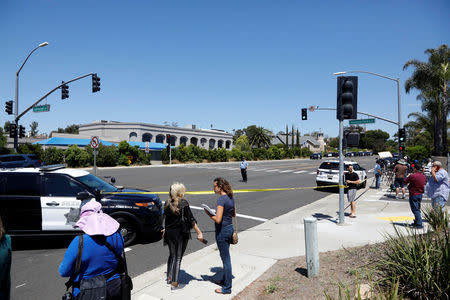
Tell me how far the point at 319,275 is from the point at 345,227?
3.97 m

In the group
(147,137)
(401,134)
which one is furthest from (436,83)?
(147,137)

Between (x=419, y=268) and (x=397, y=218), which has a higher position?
(x=419, y=268)

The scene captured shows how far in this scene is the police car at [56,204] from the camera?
6.22m

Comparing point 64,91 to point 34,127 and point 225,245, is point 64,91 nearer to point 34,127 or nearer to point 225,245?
point 225,245

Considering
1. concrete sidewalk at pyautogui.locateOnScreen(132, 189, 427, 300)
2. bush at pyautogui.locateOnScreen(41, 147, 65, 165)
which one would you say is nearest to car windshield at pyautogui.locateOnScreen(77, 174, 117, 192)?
concrete sidewalk at pyautogui.locateOnScreen(132, 189, 427, 300)

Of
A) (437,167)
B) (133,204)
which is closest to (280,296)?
(133,204)

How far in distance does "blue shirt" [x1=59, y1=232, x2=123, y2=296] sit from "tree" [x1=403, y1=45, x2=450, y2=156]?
34831mm

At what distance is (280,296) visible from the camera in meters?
4.28

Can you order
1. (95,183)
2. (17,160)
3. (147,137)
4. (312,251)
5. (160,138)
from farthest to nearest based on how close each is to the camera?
(160,138) → (147,137) → (17,160) → (95,183) → (312,251)

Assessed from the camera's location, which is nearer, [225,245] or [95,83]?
[225,245]

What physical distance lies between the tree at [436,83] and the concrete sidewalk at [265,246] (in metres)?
23.9

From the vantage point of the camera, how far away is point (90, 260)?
2668 mm

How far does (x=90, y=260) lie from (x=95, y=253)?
0.24 ft

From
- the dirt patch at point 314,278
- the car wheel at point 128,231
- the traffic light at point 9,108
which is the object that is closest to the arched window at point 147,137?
the traffic light at point 9,108
